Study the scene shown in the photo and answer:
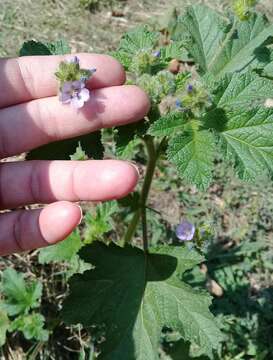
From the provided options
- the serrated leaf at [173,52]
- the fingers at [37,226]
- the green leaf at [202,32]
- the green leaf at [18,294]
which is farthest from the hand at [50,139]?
the green leaf at [18,294]

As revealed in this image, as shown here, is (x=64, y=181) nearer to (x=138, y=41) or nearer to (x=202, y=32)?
(x=138, y=41)

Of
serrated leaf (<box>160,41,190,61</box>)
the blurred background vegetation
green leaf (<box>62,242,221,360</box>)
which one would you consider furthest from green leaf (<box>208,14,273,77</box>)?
the blurred background vegetation

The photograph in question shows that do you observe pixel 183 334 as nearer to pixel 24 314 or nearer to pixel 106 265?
pixel 106 265

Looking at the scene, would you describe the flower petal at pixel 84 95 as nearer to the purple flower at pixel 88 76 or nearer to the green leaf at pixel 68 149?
the purple flower at pixel 88 76

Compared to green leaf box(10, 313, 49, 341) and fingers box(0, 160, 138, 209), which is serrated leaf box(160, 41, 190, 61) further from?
green leaf box(10, 313, 49, 341)

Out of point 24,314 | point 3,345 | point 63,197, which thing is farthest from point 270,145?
point 3,345

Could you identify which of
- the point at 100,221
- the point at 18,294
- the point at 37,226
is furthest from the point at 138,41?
the point at 18,294
